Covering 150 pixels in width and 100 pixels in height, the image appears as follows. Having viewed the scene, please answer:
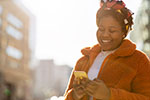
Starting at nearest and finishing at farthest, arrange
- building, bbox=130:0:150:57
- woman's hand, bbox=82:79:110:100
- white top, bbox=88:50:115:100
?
woman's hand, bbox=82:79:110:100 < white top, bbox=88:50:115:100 < building, bbox=130:0:150:57

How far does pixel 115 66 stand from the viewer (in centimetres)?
207

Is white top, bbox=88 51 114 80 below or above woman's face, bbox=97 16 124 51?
below

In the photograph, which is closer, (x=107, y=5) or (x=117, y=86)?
(x=117, y=86)

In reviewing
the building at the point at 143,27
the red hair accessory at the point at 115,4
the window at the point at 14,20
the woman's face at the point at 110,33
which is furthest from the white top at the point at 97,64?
the window at the point at 14,20

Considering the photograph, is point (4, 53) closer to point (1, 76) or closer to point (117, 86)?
point (1, 76)

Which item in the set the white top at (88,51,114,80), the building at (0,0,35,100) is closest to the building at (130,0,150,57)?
the building at (0,0,35,100)

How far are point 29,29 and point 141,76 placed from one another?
35.6m

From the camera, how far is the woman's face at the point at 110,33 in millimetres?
2070

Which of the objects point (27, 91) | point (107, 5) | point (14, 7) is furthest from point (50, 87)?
point (107, 5)

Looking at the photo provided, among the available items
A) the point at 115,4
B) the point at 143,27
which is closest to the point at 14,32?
the point at 143,27

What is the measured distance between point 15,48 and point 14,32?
2.15 metres

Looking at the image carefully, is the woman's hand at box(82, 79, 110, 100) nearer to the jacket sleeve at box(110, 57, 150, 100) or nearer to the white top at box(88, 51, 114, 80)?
the jacket sleeve at box(110, 57, 150, 100)

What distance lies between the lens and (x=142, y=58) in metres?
2.05

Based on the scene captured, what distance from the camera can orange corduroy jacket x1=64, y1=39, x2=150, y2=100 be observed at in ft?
6.23
